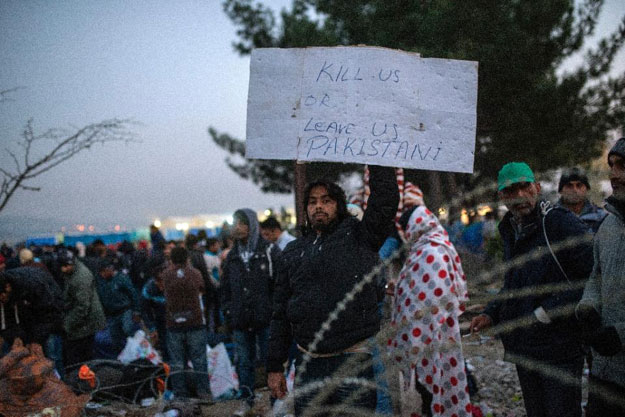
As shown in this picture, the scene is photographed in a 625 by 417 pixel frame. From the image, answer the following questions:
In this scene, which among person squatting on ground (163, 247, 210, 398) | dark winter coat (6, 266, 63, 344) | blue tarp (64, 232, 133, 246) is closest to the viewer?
dark winter coat (6, 266, 63, 344)

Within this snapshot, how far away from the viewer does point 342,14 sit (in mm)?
10141

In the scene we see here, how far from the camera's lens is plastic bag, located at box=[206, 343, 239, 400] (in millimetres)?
5340

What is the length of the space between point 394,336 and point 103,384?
3197 millimetres

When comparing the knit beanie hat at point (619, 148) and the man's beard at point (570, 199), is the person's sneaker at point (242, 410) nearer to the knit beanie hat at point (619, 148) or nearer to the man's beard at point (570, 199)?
the man's beard at point (570, 199)

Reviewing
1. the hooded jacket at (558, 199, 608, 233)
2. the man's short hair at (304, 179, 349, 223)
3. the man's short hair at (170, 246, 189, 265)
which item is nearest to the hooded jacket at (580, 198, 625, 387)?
the man's short hair at (304, 179, 349, 223)

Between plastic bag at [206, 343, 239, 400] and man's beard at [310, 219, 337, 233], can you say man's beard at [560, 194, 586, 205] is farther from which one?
plastic bag at [206, 343, 239, 400]

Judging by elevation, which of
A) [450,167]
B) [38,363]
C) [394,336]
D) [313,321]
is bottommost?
[38,363]

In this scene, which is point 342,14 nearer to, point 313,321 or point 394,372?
point 394,372

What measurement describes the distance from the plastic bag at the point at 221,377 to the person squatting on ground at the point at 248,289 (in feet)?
2.02

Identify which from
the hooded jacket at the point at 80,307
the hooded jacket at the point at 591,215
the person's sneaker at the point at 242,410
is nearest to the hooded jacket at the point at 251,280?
the person's sneaker at the point at 242,410

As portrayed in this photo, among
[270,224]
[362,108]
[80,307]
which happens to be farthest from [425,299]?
[80,307]

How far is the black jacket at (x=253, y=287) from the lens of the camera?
4.59 metres

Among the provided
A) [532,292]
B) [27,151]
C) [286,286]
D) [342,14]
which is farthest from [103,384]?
[342,14]

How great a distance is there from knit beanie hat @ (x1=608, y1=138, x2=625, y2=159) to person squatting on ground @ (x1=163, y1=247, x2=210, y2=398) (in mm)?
4365
